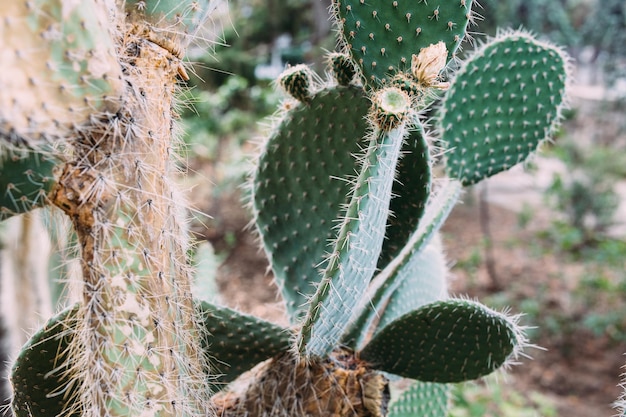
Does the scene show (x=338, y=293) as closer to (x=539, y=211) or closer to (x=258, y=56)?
(x=539, y=211)

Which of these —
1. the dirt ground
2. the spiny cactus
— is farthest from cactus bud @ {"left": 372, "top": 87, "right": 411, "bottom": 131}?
the dirt ground

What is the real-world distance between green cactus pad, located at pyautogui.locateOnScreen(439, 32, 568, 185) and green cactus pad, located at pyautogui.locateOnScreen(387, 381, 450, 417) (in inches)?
16.5


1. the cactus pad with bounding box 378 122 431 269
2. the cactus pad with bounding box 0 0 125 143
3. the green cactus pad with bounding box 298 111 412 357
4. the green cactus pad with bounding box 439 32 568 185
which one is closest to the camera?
the cactus pad with bounding box 0 0 125 143

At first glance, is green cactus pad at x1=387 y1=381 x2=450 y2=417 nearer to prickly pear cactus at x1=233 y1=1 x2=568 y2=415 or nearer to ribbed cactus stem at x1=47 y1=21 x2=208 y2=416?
prickly pear cactus at x1=233 y1=1 x2=568 y2=415

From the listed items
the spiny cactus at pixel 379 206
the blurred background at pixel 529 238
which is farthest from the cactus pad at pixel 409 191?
the blurred background at pixel 529 238

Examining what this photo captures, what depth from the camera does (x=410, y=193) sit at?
0.84 metres

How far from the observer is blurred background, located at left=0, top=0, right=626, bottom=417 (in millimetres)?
3424

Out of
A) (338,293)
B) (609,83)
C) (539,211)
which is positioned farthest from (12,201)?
(539,211)

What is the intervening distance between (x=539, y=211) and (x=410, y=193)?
583 centimetres

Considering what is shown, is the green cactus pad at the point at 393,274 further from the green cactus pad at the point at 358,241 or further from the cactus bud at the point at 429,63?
the cactus bud at the point at 429,63

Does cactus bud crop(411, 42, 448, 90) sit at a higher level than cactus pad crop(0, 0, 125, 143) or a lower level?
higher

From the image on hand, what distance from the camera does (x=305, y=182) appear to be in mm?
938

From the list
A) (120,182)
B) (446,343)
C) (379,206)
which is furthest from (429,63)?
(446,343)

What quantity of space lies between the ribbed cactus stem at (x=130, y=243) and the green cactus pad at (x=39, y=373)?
0.15 m
